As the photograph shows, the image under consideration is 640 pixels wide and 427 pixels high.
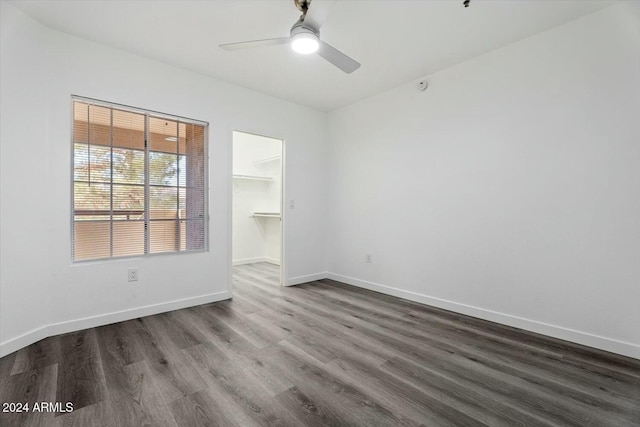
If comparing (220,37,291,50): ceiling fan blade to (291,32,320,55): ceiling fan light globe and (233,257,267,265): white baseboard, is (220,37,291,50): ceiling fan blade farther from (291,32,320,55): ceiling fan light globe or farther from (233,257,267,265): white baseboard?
(233,257,267,265): white baseboard

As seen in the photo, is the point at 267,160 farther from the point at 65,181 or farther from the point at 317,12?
the point at 317,12

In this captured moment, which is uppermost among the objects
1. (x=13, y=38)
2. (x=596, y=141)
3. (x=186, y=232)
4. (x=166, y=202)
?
(x=13, y=38)

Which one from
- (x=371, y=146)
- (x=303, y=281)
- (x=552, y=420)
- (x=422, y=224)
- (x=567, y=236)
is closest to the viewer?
(x=552, y=420)

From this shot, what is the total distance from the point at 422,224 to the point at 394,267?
2.27ft

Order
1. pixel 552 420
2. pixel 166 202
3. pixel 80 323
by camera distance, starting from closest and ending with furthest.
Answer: pixel 552 420 < pixel 80 323 < pixel 166 202

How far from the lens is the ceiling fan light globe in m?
1.96

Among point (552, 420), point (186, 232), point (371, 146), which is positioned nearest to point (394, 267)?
point (371, 146)

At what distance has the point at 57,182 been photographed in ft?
8.27

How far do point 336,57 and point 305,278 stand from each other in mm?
3118

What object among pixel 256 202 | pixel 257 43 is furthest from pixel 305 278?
pixel 257 43

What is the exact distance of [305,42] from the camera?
2.01 meters

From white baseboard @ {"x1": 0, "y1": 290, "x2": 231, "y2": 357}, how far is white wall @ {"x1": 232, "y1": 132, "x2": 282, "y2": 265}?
90.2 inches

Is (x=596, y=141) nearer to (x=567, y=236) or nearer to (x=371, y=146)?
(x=567, y=236)

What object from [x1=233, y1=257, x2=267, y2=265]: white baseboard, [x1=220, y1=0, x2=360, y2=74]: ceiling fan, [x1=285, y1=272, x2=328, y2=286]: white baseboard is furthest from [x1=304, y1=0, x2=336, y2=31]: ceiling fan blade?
[x1=233, y1=257, x2=267, y2=265]: white baseboard
